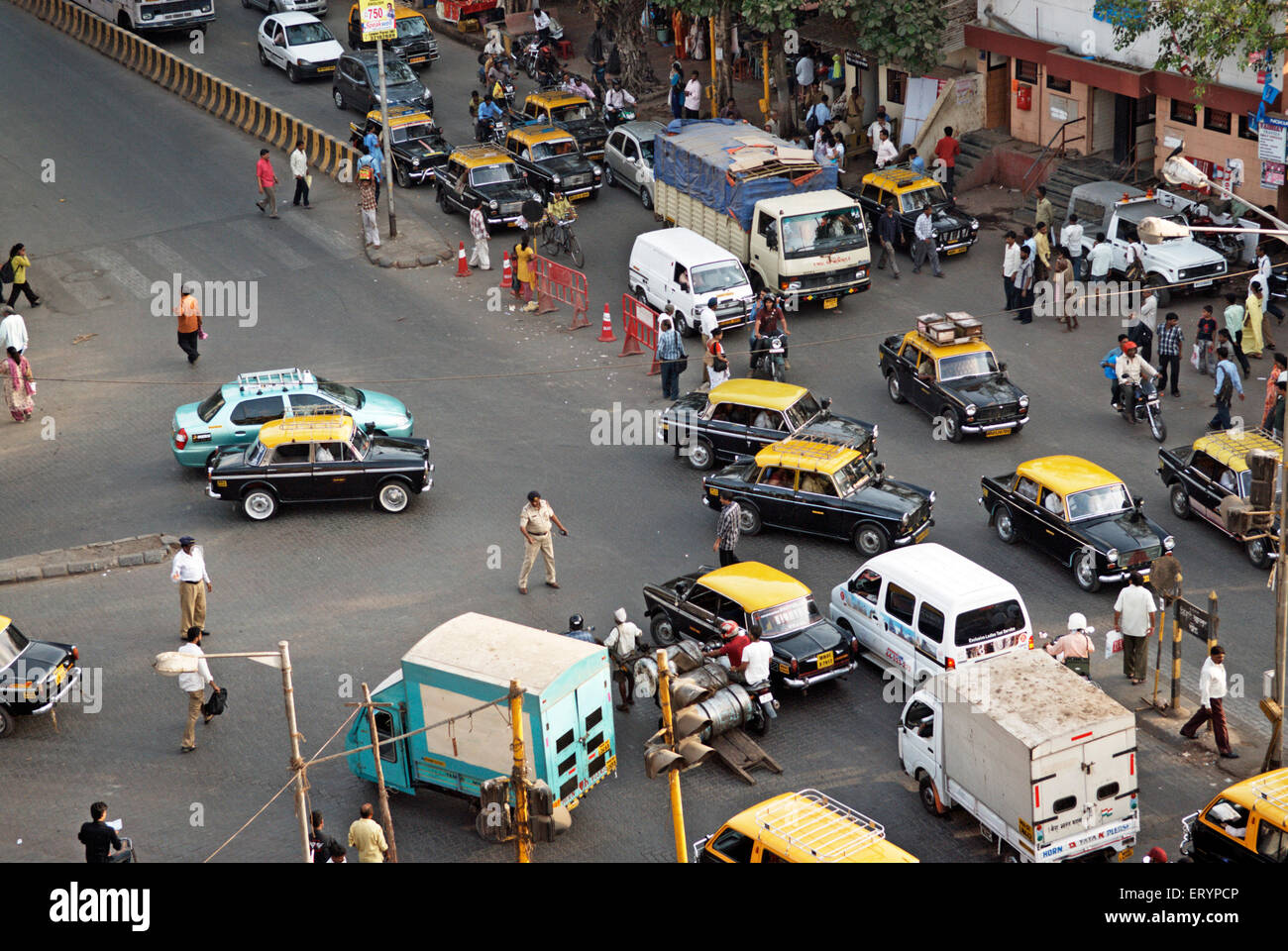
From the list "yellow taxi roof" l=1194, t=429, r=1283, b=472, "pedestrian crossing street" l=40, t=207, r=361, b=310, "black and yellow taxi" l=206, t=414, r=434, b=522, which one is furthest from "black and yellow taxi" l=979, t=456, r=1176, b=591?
"pedestrian crossing street" l=40, t=207, r=361, b=310

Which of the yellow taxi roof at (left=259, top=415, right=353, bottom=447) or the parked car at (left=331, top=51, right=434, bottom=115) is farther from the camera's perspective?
the parked car at (left=331, top=51, right=434, bottom=115)

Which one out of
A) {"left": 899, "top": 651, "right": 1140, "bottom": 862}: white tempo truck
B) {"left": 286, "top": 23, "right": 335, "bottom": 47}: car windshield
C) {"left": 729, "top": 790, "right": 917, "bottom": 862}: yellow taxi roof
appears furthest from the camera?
{"left": 286, "top": 23, "right": 335, "bottom": 47}: car windshield

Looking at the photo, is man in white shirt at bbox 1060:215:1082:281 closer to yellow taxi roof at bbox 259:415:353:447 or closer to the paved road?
the paved road

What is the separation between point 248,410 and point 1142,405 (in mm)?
14970

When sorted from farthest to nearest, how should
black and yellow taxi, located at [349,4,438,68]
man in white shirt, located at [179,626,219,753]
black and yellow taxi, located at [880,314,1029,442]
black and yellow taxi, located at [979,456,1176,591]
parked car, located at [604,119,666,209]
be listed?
black and yellow taxi, located at [349,4,438,68] → parked car, located at [604,119,666,209] → black and yellow taxi, located at [880,314,1029,442] → black and yellow taxi, located at [979,456,1176,591] → man in white shirt, located at [179,626,219,753]

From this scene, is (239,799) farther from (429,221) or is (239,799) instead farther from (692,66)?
(692,66)

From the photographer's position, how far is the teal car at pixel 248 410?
87.8 feet

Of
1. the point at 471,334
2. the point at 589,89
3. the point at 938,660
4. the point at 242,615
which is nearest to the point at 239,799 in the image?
the point at 242,615

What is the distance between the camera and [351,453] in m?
25.6

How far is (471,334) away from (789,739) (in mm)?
15239

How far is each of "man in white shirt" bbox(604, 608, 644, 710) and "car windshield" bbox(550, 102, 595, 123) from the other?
80.3ft

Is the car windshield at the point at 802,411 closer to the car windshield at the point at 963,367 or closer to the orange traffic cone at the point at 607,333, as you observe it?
the car windshield at the point at 963,367

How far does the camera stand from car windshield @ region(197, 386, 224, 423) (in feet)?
88.3

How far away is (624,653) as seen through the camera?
67.8 feet
